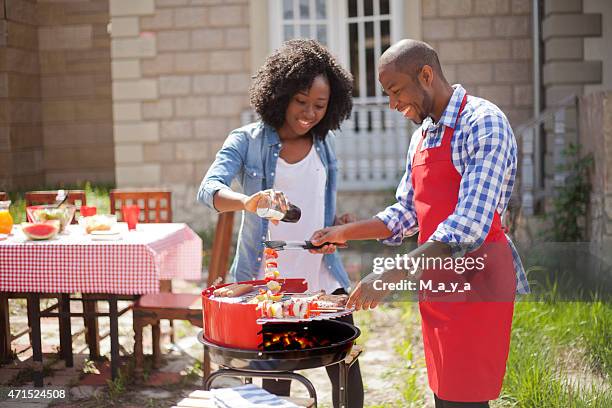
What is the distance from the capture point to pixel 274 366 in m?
2.33

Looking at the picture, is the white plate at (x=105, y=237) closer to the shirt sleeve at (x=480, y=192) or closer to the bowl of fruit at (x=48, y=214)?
the bowl of fruit at (x=48, y=214)

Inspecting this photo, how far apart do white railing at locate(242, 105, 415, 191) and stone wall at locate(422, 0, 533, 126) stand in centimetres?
82

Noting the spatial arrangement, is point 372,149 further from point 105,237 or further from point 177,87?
point 105,237

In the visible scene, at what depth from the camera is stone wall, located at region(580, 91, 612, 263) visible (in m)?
6.68

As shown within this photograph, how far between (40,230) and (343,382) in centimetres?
227

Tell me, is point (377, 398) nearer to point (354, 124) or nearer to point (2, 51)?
point (354, 124)

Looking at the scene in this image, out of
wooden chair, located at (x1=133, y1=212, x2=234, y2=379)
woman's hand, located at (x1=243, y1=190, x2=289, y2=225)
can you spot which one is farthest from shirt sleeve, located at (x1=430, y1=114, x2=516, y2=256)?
wooden chair, located at (x1=133, y1=212, x2=234, y2=379)

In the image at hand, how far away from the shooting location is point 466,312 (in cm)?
238

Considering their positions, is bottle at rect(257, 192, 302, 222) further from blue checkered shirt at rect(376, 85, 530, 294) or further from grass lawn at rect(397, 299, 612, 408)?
grass lawn at rect(397, 299, 612, 408)

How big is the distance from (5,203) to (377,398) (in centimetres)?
228

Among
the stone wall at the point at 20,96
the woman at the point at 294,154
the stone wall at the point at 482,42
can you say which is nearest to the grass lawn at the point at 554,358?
the woman at the point at 294,154

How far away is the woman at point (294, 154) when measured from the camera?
3.12 metres

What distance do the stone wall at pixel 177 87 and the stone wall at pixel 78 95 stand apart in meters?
3.99

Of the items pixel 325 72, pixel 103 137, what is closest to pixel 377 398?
pixel 325 72
